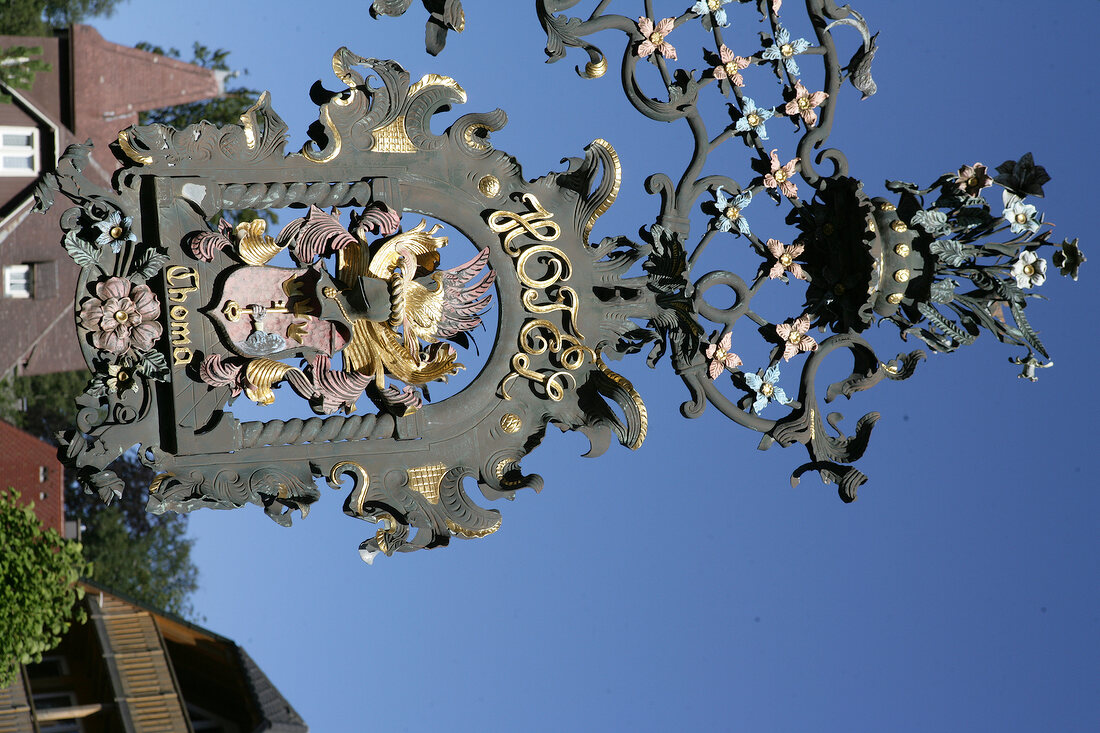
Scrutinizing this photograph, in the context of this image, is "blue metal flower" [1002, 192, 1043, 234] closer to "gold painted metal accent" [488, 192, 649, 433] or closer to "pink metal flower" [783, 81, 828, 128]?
"pink metal flower" [783, 81, 828, 128]

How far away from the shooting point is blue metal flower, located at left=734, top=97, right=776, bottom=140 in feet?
27.1

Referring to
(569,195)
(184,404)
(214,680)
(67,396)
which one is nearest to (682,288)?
(569,195)

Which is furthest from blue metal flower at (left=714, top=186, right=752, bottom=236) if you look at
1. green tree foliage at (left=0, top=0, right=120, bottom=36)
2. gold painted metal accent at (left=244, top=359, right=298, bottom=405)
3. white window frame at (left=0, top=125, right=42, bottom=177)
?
green tree foliage at (left=0, top=0, right=120, bottom=36)

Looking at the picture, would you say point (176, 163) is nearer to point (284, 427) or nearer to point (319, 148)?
point (319, 148)

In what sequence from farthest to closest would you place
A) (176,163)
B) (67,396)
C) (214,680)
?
(67,396) < (214,680) < (176,163)

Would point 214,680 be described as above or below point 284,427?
below

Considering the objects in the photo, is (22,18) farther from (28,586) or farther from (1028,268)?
(1028,268)

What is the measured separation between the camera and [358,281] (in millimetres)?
7445

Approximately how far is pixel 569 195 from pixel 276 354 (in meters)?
2.24

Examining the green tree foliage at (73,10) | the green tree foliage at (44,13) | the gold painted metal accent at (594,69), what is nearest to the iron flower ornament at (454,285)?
the gold painted metal accent at (594,69)

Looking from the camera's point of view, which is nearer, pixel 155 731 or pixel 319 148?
pixel 319 148

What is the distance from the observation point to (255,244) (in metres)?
7.34

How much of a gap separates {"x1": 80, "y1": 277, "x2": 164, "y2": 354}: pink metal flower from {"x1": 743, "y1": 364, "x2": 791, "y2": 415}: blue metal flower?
12.9ft

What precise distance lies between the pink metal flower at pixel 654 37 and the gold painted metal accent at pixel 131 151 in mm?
3323
